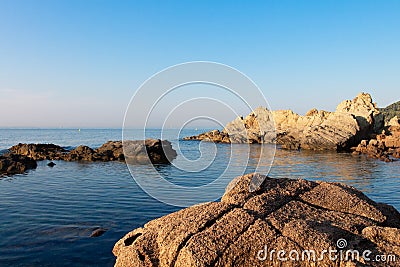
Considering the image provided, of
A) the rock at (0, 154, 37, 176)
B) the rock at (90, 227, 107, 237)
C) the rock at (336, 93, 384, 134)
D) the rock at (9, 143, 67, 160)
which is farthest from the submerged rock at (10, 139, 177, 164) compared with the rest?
the rock at (336, 93, 384, 134)

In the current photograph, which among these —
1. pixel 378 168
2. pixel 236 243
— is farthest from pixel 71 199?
pixel 378 168

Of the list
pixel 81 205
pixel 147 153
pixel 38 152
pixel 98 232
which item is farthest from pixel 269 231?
pixel 38 152

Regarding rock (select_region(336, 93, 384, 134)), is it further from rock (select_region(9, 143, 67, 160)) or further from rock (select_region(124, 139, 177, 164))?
rock (select_region(9, 143, 67, 160))

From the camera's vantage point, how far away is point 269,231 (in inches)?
281

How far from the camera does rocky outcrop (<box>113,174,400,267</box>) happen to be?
6.62m

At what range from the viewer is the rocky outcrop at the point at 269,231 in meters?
6.62

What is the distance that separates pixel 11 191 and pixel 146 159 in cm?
2200

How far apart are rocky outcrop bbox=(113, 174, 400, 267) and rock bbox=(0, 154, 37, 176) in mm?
27532

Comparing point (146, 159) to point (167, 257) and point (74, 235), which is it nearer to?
point (74, 235)

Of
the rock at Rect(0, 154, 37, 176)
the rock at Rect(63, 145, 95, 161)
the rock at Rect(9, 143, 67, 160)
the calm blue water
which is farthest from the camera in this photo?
the rock at Rect(9, 143, 67, 160)

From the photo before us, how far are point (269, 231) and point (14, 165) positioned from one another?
32.9 metres

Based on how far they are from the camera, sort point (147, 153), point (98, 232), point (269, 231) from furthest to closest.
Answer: point (147, 153) < point (98, 232) < point (269, 231)

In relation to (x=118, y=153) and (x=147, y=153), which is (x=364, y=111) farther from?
(x=118, y=153)

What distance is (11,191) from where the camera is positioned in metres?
22.3
